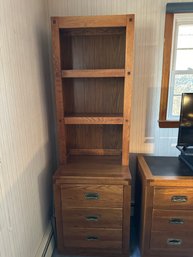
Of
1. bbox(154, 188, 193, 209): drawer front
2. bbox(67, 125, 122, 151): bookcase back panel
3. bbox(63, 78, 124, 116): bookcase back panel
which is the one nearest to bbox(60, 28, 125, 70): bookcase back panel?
bbox(63, 78, 124, 116): bookcase back panel

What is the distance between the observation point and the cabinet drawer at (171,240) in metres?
1.42

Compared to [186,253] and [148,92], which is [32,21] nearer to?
[148,92]

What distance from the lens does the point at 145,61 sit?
5.41 feet

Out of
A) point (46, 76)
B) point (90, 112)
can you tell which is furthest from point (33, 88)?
point (90, 112)

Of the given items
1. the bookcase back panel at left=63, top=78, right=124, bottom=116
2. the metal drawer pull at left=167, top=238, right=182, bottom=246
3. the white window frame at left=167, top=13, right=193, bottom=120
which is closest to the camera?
the metal drawer pull at left=167, top=238, right=182, bottom=246

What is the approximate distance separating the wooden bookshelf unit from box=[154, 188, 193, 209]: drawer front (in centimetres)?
20

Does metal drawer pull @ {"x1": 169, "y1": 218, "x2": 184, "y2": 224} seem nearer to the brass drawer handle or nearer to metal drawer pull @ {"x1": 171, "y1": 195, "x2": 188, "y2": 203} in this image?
metal drawer pull @ {"x1": 171, "y1": 195, "x2": 188, "y2": 203}

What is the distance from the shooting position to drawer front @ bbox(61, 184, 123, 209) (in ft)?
4.58

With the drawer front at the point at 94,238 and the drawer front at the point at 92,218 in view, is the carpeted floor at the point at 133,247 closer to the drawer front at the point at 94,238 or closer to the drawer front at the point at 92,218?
the drawer front at the point at 94,238

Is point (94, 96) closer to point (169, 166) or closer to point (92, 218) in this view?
point (169, 166)

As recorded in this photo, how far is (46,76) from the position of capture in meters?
1.63

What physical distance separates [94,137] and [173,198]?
80 cm

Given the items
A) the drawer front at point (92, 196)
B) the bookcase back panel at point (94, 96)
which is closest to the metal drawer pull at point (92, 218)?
the drawer front at point (92, 196)

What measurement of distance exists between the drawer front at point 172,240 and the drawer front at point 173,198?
23 cm
